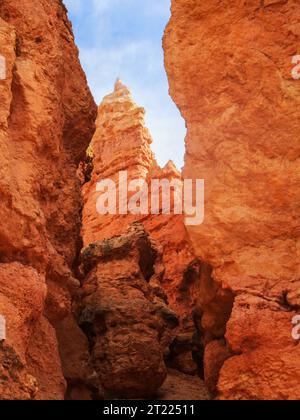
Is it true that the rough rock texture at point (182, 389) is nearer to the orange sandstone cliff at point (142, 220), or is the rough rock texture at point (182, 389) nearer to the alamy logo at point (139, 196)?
the orange sandstone cliff at point (142, 220)

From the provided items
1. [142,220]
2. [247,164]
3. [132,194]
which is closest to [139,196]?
[132,194]

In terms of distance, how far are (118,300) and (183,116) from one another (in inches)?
203

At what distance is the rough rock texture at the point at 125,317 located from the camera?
440 inches

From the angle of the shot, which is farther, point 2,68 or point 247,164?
point 247,164

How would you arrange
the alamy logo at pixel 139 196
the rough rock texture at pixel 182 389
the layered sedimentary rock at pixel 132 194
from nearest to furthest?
the rough rock texture at pixel 182 389 < the layered sedimentary rock at pixel 132 194 < the alamy logo at pixel 139 196

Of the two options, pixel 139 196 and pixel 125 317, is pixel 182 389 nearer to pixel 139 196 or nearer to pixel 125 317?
pixel 125 317

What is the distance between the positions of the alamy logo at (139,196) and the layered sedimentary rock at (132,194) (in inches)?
4.1

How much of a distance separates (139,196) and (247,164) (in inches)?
651

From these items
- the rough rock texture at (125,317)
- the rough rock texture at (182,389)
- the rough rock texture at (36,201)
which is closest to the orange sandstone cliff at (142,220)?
the rough rock texture at (125,317)

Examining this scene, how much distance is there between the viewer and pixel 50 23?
381 inches

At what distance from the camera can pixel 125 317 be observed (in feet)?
39.3
